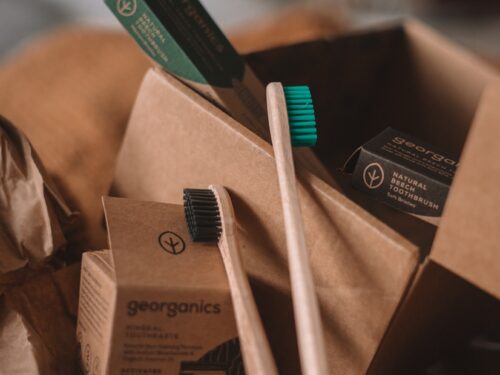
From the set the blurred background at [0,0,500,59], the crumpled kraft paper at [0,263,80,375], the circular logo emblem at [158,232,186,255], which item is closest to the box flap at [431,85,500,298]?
the circular logo emblem at [158,232,186,255]

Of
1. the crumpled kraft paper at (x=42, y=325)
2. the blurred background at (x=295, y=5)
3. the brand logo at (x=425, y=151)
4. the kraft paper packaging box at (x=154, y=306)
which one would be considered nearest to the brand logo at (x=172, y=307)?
the kraft paper packaging box at (x=154, y=306)

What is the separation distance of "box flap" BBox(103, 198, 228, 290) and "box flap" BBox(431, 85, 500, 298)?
187 millimetres

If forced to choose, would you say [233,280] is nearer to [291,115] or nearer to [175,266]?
[175,266]

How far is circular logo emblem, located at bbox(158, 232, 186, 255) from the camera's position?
56 cm

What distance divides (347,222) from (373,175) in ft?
0.37

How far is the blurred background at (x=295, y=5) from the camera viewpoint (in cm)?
156

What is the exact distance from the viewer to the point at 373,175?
2.05 ft

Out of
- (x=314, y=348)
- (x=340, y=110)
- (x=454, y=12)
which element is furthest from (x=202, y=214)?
(x=454, y=12)

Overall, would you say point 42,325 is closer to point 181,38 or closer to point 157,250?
point 157,250

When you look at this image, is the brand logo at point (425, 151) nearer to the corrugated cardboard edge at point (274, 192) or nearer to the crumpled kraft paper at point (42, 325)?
the corrugated cardboard edge at point (274, 192)

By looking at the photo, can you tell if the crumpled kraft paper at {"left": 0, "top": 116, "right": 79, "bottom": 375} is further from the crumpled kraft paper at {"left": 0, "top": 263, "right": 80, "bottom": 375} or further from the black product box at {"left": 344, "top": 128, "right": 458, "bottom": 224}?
the black product box at {"left": 344, "top": 128, "right": 458, "bottom": 224}

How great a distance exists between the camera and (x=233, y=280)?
1.73ft

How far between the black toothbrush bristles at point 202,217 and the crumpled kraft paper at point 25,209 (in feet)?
0.49

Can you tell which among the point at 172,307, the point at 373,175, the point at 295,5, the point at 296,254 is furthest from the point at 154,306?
the point at 295,5
